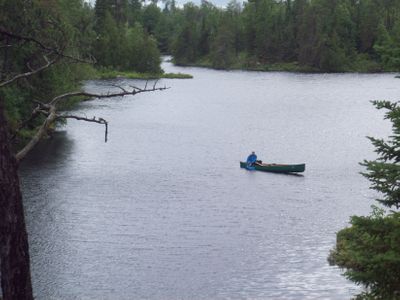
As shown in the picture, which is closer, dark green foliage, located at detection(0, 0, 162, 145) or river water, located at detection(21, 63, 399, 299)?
river water, located at detection(21, 63, 399, 299)

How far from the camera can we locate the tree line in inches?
5896

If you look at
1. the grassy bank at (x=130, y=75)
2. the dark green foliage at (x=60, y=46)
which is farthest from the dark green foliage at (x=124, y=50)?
the grassy bank at (x=130, y=75)

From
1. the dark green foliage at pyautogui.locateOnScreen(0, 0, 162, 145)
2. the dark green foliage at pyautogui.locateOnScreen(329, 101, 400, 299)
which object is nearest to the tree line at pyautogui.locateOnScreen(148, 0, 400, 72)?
the dark green foliage at pyautogui.locateOnScreen(0, 0, 162, 145)

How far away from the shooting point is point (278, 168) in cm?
4522

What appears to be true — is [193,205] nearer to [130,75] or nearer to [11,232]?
[11,232]

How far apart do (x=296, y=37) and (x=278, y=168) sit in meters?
119

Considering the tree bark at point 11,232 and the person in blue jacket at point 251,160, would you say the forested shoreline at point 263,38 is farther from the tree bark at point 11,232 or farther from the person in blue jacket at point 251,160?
the tree bark at point 11,232

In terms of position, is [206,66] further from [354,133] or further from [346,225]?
[346,225]

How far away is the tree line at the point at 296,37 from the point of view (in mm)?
149750

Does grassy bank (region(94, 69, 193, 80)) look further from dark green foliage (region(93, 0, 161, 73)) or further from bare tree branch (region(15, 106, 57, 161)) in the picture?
bare tree branch (region(15, 106, 57, 161))

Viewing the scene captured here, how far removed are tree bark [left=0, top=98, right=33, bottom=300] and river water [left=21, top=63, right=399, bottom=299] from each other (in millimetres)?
16249

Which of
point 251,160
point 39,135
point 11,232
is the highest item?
point 39,135

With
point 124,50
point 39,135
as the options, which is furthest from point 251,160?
point 124,50

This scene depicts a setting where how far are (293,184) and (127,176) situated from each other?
436 inches
